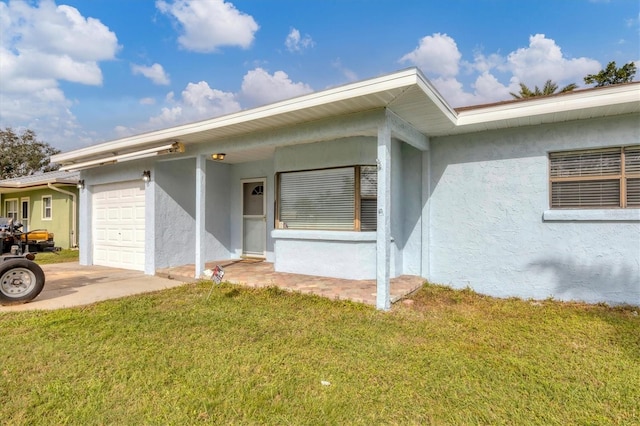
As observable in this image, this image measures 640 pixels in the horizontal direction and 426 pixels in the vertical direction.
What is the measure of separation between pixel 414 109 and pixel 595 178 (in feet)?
10.5

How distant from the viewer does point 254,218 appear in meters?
9.18

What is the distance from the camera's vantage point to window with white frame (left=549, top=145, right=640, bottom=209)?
204 inches

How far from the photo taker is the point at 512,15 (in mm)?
9617

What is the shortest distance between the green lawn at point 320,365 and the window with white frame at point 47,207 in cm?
1237

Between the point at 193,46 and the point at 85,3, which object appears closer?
the point at 85,3

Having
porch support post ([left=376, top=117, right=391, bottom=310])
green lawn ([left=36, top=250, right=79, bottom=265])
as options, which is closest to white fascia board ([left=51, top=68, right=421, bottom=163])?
porch support post ([left=376, top=117, right=391, bottom=310])

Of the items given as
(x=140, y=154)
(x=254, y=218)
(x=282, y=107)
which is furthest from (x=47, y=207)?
(x=282, y=107)

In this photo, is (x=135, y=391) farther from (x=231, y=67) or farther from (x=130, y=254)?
(x=231, y=67)

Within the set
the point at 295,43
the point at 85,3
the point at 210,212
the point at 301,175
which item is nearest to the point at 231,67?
the point at 295,43

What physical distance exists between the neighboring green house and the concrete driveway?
5.76 m

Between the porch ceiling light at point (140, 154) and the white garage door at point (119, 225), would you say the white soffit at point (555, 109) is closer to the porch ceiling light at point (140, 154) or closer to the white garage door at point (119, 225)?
the porch ceiling light at point (140, 154)

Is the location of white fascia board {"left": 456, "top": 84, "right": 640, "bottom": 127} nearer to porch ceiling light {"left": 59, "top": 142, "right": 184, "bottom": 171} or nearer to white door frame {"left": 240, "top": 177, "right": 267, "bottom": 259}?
white door frame {"left": 240, "top": 177, "right": 267, "bottom": 259}

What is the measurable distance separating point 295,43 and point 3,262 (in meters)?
11.2

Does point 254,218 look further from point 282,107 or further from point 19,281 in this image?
point 19,281
